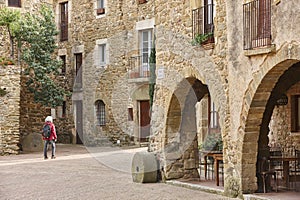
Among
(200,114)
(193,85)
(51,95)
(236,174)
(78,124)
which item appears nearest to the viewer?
(236,174)

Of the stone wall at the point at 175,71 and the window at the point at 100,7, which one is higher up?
the window at the point at 100,7

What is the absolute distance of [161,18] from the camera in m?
13.5

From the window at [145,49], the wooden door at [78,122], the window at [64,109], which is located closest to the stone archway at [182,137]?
the window at [145,49]

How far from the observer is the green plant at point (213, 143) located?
15.2m

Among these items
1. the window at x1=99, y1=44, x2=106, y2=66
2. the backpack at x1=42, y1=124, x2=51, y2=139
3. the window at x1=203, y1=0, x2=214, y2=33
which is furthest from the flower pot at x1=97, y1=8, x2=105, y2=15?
the window at x1=203, y1=0, x2=214, y2=33

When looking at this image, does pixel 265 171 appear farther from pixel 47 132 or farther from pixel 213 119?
pixel 47 132

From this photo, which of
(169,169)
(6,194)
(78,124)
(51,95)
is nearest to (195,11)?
(169,169)

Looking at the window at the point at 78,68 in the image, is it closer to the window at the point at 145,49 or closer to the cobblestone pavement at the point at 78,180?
the window at the point at 145,49

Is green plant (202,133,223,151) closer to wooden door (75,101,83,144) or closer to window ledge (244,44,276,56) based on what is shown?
window ledge (244,44,276,56)

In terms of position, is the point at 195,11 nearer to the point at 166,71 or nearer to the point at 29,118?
the point at 166,71

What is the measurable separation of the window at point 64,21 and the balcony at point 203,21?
54.1 ft

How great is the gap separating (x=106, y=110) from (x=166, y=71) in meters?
12.6

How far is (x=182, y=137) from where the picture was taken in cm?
1313

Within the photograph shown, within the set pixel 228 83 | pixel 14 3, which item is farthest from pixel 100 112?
pixel 228 83
